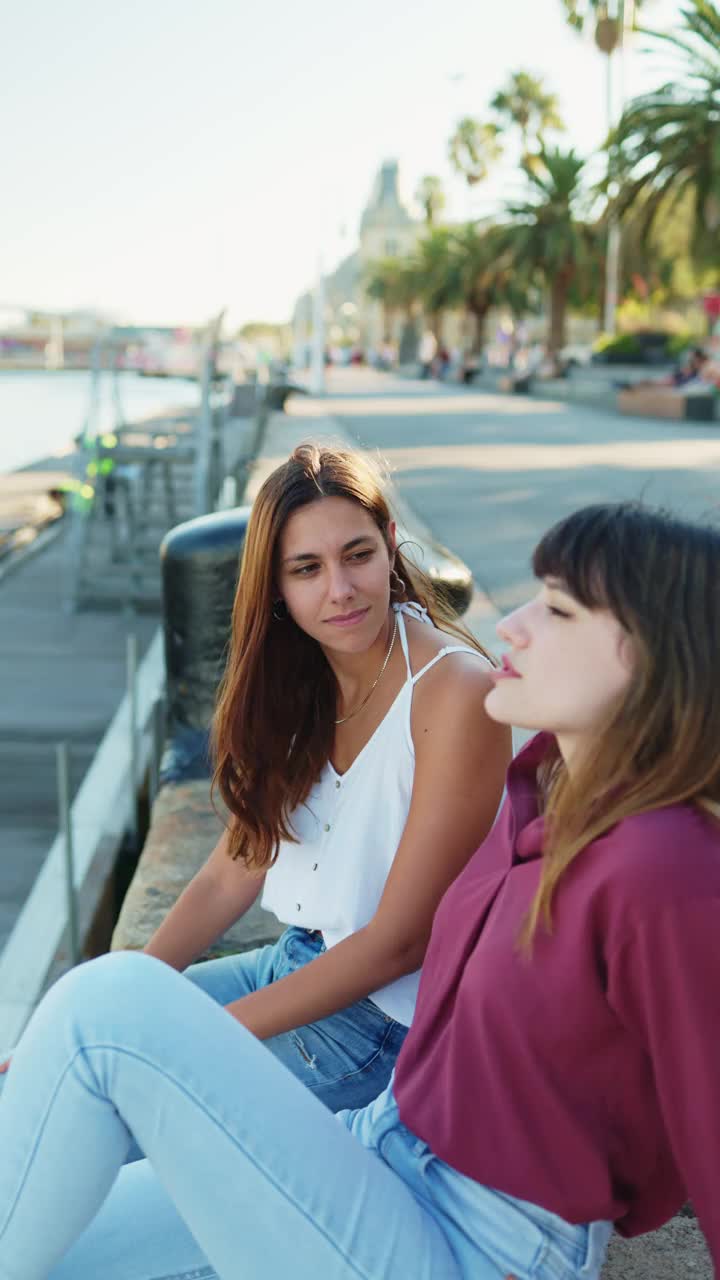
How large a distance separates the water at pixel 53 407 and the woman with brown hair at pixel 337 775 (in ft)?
28.9

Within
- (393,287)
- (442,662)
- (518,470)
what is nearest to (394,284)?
(393,287)

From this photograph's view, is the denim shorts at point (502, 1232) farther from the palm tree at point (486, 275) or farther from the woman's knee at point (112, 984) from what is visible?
the palm tree at point (486, 275)

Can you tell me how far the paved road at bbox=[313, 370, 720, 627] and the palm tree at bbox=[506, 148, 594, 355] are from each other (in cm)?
2005

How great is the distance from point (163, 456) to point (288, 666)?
7.55 metres

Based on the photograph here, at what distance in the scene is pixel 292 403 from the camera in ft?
115

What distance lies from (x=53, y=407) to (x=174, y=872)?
206 feet

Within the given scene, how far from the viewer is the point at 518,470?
13484 mm

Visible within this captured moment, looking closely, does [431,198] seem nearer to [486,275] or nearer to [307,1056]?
[486,275]

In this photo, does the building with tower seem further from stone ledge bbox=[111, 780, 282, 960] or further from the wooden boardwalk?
stone ledge bbox=[111, 780, 282, 960]

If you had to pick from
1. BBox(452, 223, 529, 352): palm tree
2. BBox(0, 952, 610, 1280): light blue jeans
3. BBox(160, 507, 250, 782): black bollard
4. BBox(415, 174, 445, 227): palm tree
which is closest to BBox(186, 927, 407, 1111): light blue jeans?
BBox(0, 952, 610, 1280): light blue jeans

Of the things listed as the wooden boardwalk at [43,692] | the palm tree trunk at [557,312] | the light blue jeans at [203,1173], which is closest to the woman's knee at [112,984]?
the light blue jeans at [203,1173]

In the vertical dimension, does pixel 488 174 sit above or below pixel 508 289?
above

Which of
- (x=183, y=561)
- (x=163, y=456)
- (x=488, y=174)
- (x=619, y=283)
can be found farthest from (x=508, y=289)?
(x=183, y=561)

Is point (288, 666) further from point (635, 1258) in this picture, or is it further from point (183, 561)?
point (183, 561)
